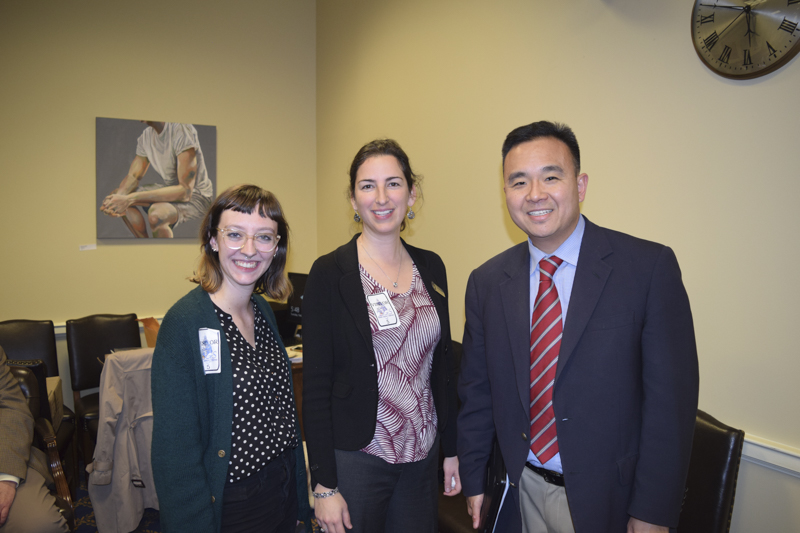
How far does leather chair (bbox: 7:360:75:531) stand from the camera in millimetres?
2510

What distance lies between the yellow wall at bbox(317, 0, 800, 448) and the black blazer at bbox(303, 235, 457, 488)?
1.30 m

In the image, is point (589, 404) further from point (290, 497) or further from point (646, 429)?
point (290, 497)

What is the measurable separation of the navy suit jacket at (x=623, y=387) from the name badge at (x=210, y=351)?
94 cm

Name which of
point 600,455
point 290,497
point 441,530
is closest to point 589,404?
point 600,455

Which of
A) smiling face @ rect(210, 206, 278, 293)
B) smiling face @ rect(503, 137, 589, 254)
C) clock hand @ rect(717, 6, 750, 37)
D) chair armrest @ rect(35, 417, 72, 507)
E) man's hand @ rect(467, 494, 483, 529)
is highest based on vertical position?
clock hand @ rect(717, 6, 750, 37)

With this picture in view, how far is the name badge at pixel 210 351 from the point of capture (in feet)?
4.81

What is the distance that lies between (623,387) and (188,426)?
126cm

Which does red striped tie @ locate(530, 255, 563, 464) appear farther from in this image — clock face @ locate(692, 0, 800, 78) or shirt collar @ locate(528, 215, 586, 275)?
clock face @ locate(692, 0, 800, 78)

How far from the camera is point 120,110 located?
14.2 ft

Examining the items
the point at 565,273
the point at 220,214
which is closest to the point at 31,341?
the point at 220,214

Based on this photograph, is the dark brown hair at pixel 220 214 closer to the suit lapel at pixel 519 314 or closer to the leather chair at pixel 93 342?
the suit lapel at pixel 519 314

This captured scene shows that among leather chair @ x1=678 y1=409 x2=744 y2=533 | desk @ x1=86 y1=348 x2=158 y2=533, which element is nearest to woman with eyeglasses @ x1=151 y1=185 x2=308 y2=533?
leather chair @ x1=678 y1=409 x2=744 y2=533

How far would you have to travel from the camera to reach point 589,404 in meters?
1.33

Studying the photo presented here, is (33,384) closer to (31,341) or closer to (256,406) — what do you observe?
(31,341)
